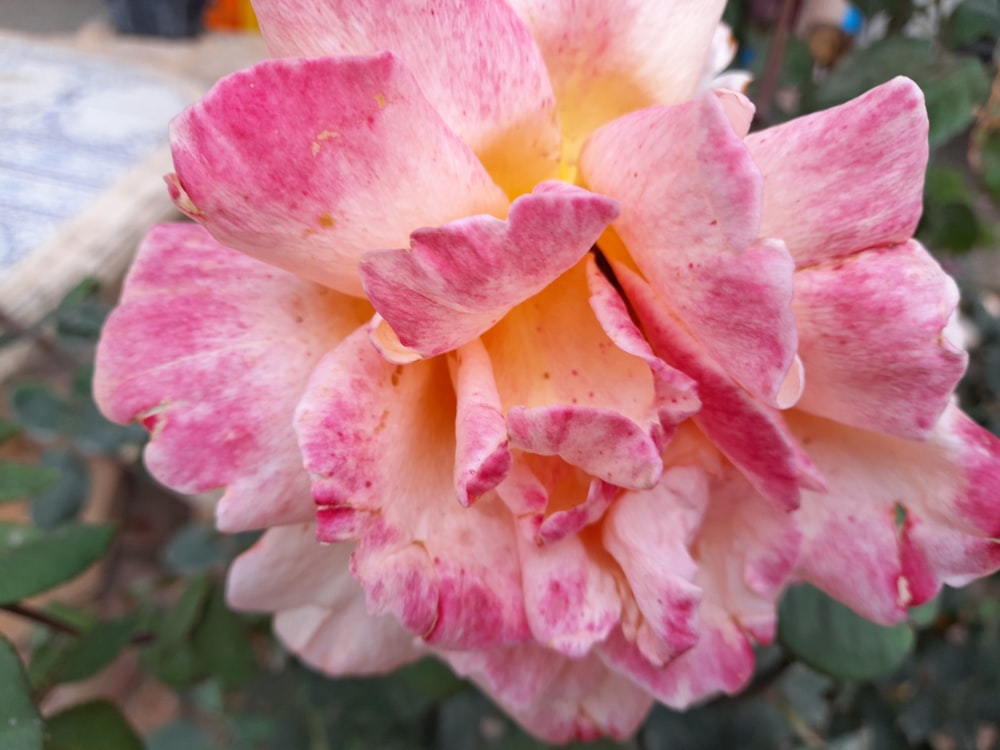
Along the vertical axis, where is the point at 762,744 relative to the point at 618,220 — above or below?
below

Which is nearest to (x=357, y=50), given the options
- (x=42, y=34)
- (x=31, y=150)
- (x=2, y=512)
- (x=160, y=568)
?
(x=31, y=150)

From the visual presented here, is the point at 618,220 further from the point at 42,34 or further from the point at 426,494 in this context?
the point at 42,34

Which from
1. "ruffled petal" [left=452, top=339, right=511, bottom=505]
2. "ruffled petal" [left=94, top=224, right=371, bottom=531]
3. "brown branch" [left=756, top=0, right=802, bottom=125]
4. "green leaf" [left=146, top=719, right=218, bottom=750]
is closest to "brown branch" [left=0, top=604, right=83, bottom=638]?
"ruffled petal" [left=94, top=224, right=371, bottom=531]

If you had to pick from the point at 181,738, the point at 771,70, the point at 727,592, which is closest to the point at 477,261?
the point at 727,592

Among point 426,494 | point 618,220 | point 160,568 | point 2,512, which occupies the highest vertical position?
point 618,220

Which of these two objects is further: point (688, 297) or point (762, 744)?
point (762, 744)
